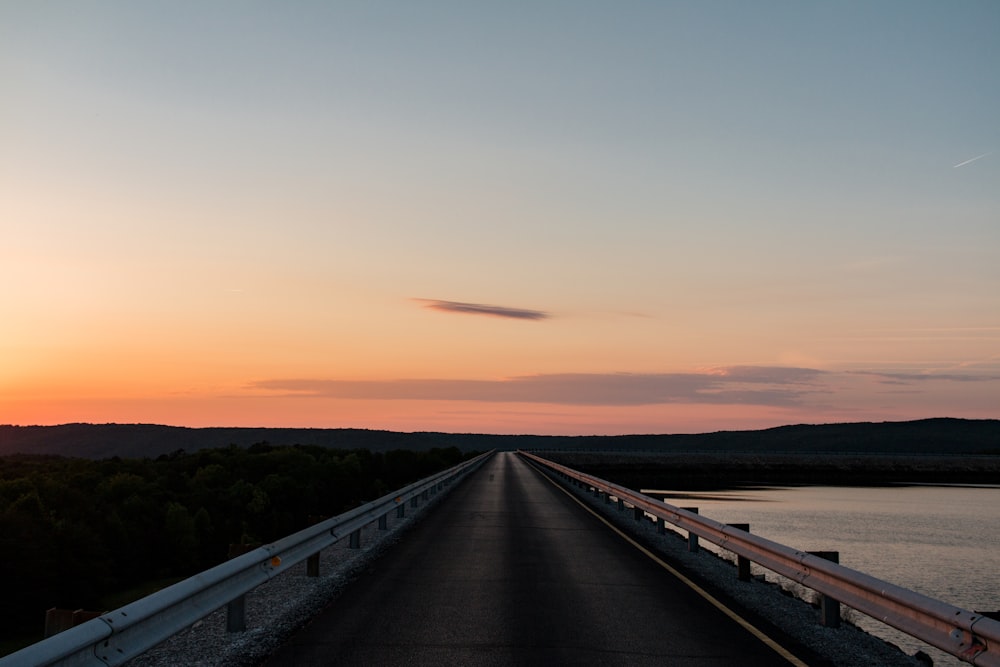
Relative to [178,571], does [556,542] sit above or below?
above

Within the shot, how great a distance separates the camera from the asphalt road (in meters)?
8.02

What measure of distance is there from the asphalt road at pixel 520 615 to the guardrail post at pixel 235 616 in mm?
673

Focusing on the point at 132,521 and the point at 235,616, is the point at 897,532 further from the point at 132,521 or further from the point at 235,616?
the point at 235,616

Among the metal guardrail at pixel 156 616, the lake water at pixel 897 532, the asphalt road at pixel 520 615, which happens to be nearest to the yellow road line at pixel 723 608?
the asphalt road at pixel 520 615

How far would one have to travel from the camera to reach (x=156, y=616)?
6590mm

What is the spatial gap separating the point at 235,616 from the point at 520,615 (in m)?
3.08

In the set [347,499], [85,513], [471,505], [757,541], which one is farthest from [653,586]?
[347,499]

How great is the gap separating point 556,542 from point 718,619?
7.71 m

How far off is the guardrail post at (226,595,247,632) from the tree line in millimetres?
5349

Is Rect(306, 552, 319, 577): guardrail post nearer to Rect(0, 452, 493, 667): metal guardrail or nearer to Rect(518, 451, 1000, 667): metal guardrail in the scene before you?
Rect(0, 452, 493, 667): metal guardrail

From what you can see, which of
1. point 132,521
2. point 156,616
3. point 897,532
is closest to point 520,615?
point 156,616

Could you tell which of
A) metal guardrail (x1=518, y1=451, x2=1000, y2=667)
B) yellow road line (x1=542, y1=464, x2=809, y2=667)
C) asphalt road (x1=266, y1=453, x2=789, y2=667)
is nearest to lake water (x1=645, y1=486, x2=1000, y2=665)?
metal guardrail (x1=518, y1=451, x2=1000, y2=667)

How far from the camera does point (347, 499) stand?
4447cm

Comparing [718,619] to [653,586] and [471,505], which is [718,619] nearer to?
[653,586]
